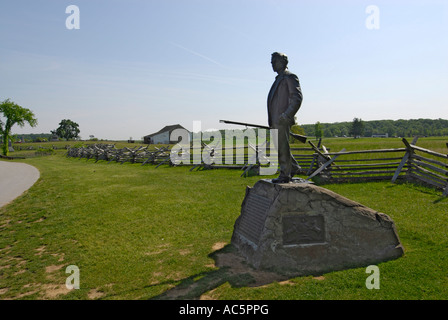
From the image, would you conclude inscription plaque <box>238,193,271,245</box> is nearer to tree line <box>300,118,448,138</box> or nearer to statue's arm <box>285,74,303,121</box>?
statue's arm <box>285,74,303,121</box>

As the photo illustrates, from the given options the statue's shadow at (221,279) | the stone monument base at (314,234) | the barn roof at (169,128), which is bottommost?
the statue's shadow at (221,279)

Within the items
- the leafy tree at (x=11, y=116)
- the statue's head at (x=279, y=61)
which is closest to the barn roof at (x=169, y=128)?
the leafy tree at (x=11, y=116)

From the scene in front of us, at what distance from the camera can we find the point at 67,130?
8975 centimetres

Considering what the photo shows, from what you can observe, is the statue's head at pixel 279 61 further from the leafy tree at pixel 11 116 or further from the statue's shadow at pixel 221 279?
the leafy tree at pixel 11 116

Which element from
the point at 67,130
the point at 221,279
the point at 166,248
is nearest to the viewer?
the point at 221,279

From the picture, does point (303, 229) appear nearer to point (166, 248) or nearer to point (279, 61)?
point (166, 248)

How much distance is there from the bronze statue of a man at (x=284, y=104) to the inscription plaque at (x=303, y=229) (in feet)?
2.54

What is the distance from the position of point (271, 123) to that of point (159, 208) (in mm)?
5258

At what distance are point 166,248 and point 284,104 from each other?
386 centimetres

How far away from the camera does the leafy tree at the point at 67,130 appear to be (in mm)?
89562

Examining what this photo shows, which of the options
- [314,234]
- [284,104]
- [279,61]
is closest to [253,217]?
[314,234]

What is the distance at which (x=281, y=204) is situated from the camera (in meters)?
4.61
